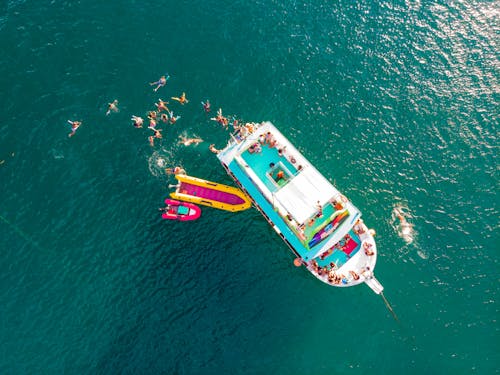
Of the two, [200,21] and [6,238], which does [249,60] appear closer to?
[200,21]

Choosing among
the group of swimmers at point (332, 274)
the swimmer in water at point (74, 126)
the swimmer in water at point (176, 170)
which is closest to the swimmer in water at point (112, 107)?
the swimmer in water at point (74, 126)

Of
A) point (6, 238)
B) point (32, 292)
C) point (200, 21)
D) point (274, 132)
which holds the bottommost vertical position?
point (274, 132)

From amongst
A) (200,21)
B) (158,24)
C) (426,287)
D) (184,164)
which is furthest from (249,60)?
(426,287)

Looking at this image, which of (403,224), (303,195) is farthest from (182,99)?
(403,224)

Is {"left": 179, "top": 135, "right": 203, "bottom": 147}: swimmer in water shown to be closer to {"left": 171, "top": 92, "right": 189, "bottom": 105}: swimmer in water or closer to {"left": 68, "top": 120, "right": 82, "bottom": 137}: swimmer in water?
{"left": 171, "top": 92, "right": 189, "bottom": 105}: swimmer in water

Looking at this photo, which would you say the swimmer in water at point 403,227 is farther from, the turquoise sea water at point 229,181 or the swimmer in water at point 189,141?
the swimmer in water at point 189,141

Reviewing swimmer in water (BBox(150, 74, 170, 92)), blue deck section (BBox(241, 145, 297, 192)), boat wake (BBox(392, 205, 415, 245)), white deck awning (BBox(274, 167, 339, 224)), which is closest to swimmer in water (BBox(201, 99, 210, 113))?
swimmer in water (BBox(150, 74, 170, 92))

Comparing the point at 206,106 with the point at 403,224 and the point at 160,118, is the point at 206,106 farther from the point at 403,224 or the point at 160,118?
the point at 403,224
